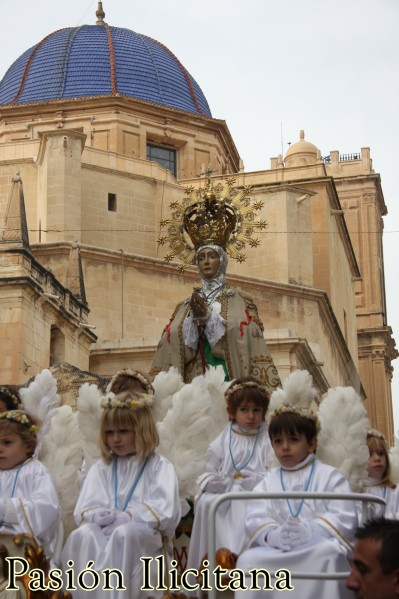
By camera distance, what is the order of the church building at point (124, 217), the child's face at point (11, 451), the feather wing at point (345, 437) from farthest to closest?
the church building at point (124, 217) < the feather wing at point (345, 437) < the child's face at point (11, 451)

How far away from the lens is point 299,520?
30.6 feet

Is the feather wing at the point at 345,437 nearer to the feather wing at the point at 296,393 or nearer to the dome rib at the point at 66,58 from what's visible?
the feather wing at the point at 296,393

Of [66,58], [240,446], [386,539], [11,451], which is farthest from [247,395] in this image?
[66,58]

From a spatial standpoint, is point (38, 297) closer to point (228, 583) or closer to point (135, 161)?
point (135, 161)

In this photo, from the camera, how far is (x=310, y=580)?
8.82 metres

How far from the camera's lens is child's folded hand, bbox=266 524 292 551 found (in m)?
9.05

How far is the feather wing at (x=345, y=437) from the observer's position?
10.5 meters

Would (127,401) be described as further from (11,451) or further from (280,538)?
(280,538)

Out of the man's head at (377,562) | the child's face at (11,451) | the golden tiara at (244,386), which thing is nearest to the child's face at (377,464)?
the golden tiara at (244,386)

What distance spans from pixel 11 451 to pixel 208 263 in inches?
178

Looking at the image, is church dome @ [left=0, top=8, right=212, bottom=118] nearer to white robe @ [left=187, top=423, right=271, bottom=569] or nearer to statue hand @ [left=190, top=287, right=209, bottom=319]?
statue hand @ [left=190, top=287, right=209, bottom=319]

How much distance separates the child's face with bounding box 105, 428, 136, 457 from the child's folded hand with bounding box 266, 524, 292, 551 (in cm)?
138

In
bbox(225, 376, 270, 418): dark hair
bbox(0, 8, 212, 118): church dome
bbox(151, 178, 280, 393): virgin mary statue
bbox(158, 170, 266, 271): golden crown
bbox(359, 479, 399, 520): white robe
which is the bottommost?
bbox(359, 479, 399, 520): white robe

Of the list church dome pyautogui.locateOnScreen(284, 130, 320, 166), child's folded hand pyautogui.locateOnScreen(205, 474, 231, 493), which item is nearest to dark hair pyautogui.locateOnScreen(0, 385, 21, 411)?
child's folded hand pyautogui.locateOnScreen(205, 474, 231, 493)
